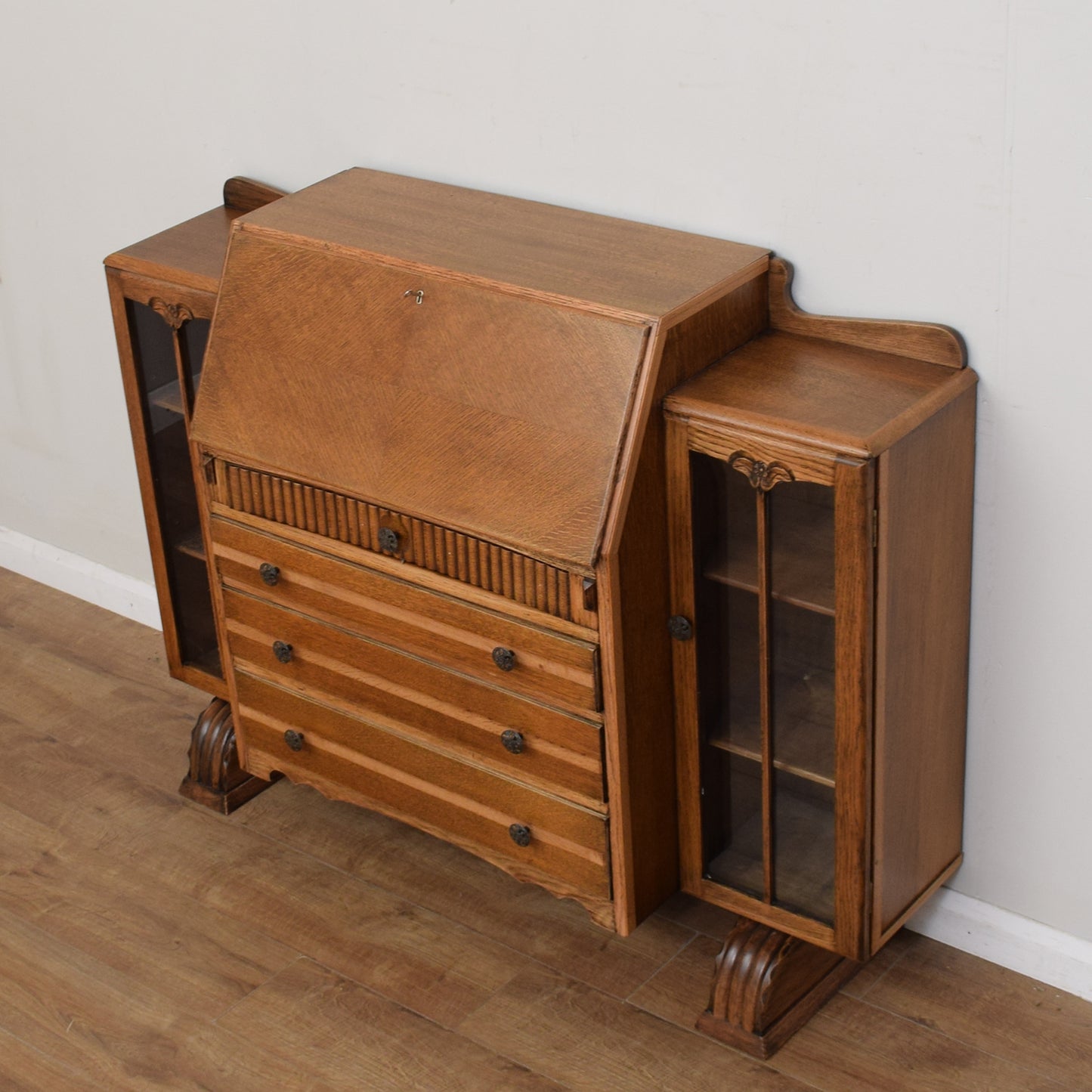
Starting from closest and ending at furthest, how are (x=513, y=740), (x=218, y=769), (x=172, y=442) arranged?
(x=513, y=740), (x=172, y=442), (x=218, y=769)

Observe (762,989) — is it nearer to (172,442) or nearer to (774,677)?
(774,677)

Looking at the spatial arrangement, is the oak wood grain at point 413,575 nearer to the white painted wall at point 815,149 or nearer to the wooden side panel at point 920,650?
the wooden side panel at point 920,650

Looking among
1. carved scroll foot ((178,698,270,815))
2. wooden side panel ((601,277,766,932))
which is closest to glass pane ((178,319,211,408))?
carved scroll foot ((178,698,270,815))

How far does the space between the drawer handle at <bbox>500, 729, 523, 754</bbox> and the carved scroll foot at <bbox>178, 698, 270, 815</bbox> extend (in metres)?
0.80

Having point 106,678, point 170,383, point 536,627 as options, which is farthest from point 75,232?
point 536,627

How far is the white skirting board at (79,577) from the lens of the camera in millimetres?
3625

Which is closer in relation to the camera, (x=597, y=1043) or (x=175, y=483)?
(x=597, y=1043)

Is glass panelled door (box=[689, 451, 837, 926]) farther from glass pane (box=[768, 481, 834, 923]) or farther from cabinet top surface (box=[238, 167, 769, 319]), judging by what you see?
cabinet top surface (box=[238, 167, 769, 319])

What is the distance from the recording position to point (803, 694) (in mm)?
2242

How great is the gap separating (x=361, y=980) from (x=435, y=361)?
3.42ft

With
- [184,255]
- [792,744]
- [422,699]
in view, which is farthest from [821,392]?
[184,255]

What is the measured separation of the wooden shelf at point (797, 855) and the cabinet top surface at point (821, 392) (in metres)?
0.58

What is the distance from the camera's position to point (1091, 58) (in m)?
1.96

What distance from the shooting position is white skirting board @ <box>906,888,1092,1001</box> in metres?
2.50
